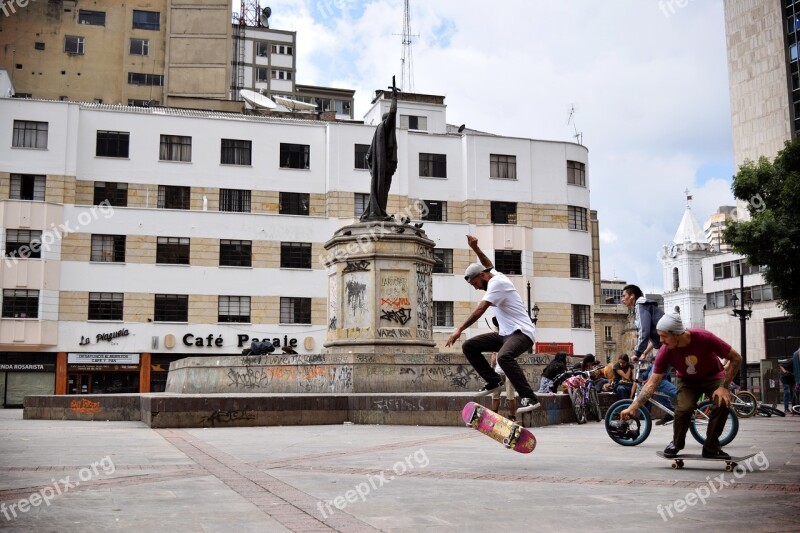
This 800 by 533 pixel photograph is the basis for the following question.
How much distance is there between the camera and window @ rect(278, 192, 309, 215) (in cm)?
4800

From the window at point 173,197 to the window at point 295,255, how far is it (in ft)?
18.9

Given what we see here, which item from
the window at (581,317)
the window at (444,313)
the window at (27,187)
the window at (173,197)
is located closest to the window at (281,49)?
the window at (173,197)

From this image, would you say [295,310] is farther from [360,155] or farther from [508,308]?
[508,308]

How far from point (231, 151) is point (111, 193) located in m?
6.81

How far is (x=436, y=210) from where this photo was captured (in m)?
50.2

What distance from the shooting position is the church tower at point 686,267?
12888cm

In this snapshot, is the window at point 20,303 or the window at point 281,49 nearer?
the window at point 20,303

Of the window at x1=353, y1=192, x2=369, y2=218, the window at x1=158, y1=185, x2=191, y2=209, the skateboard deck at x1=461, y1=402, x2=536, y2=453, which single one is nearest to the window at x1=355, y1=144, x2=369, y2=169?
the window at x1=353, y1=192, x2=369, y2=218

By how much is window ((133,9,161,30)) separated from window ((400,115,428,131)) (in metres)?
19.4

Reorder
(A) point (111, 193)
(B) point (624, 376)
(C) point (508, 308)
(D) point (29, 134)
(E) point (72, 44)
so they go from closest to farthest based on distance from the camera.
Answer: (C) point (508, 308)
(B) point (624, 376)
(D) point (29, 134)
(A) point (111, 193)
(E) point (72, 44)

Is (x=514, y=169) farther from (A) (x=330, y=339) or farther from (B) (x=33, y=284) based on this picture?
(A) (x=330, y=339)

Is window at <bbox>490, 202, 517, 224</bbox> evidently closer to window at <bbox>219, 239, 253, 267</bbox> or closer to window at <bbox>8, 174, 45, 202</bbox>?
window at <bbox>219, 239, 253, 267</bbox>

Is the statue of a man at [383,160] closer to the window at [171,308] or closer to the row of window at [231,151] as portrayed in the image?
the window at [171,308]

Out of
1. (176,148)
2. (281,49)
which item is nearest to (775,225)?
(176,148)
